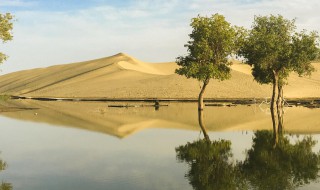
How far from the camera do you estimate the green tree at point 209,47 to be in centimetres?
6600

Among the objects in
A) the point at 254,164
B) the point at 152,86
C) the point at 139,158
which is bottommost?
the point at 139,158

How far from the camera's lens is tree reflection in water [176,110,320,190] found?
18.7m

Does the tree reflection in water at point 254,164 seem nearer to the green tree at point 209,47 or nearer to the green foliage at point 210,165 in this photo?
the green foliage at point 210,165

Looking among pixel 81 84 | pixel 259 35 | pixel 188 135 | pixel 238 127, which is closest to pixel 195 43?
pixel 259 35

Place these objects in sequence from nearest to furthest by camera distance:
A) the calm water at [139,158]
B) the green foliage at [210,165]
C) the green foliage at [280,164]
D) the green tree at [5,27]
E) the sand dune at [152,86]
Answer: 1. the green foliage at [210,165]
2. the green foliage at [280,164]
3. the calm water at [139,158]
4. the green tree at [5,27]
5. the sand dune at [152,86]

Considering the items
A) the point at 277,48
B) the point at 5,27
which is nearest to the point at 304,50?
the point at 277,48

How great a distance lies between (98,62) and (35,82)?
110 ft

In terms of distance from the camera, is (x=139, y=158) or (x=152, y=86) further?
(x=152, y=86)

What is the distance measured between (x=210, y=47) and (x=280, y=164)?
46.0m

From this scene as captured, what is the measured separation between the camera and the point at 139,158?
82.8 ft

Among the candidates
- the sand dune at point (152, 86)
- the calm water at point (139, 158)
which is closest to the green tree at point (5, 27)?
the calm water at point (139, 158)

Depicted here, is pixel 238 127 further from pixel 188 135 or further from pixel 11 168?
pixel 11 168

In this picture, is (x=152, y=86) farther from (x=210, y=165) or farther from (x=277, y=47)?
(x=210, y=165)

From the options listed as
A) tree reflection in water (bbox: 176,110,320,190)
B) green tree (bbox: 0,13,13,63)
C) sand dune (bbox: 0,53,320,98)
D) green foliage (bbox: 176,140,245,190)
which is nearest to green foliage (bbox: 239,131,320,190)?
tree reflection in water (bbox: 176,110,320,190)
